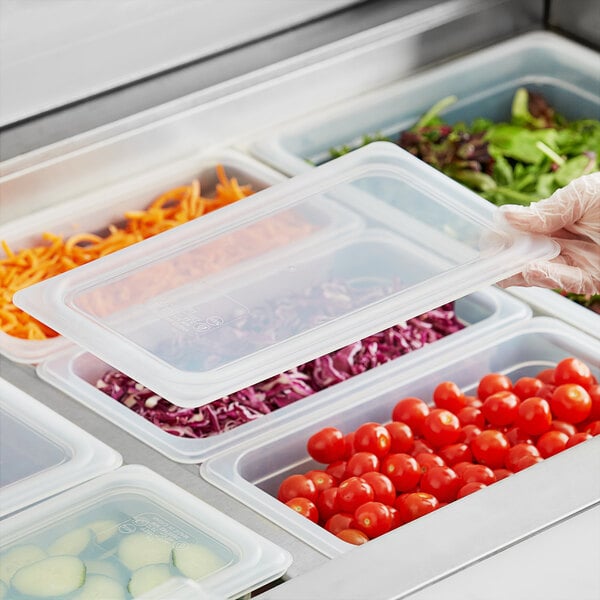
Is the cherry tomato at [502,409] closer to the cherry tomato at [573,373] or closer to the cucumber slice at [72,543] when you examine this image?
the cherry tomato at [573,373]

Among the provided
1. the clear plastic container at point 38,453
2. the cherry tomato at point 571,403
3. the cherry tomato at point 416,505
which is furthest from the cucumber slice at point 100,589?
the cherry tomato at point 571,403

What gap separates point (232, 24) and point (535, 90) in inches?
32.4

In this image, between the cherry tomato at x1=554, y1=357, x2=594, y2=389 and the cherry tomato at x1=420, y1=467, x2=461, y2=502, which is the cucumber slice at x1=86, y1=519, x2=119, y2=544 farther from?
the cherry tomato at x1=554, y1=357, x2=594, y2=389

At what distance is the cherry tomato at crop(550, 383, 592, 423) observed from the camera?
2.23 metres

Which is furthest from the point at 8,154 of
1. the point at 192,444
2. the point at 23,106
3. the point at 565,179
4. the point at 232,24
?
the point at 565,179

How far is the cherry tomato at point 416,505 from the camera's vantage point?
2.04 metres

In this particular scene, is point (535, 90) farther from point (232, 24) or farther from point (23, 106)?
point (23, 106)

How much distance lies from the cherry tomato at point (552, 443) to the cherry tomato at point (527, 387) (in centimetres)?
12

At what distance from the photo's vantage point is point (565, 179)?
295 cm

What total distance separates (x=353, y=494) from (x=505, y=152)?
1.21 m

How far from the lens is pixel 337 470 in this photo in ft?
7.19

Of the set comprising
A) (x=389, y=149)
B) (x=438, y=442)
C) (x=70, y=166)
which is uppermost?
(x=389, y=149)

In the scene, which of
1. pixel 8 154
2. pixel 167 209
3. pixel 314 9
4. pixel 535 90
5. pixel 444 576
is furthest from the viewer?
pixel 535 90

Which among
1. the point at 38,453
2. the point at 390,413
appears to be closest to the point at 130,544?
the point at 38,453
